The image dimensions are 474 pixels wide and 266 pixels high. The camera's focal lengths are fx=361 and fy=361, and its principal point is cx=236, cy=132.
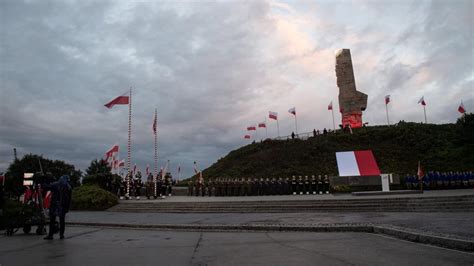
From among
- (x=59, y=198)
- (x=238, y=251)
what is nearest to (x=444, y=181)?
(x=238, y=251)

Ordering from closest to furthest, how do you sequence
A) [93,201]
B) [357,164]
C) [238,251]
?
[238,251] → [93,201] → [357,164]

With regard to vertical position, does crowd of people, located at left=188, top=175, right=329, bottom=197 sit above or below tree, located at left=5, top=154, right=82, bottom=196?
below

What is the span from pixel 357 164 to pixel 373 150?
1154 centimetres

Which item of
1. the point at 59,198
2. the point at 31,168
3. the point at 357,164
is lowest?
the point at 59,198

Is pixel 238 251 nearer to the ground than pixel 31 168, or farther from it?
nearer to the ground

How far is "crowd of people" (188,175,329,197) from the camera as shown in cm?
2806

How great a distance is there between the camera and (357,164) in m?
30.4

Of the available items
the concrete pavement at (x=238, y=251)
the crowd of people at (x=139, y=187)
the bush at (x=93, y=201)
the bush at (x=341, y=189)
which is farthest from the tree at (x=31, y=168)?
the concrete pavement at (x=238, y=251)

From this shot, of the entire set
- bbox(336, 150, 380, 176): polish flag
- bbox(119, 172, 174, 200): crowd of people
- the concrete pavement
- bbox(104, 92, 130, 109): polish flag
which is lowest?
the concrete pavement

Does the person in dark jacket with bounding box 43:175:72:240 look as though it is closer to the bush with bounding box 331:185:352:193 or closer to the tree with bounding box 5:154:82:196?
the bush with bounding box 331:185:352:193

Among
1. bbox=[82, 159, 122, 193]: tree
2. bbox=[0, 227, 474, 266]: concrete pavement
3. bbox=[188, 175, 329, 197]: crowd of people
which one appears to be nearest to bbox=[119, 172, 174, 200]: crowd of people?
bbox=[82, 159, 122, 193]: tree

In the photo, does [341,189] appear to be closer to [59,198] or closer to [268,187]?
[268,187]

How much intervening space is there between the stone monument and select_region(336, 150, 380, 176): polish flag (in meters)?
16.1

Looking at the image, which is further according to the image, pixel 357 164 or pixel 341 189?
pixel 357 164
